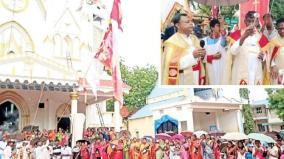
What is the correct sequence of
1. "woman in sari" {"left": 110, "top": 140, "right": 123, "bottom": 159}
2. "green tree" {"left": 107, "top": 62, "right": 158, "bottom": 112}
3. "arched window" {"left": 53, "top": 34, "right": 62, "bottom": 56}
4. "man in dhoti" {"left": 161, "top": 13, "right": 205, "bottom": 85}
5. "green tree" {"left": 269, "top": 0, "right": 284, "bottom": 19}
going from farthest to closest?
"green tree" {"left": 107, "top": 62, "right": 158, "bottom": 112} → "arched window" {"left": 53, "top": 34, "right": 62, "bottom": 56} → "green tree" {"left": 269, "top": 0, "right": 284, "bottom": 19} → "man in dhoti" {"left": 161, "top": 13, "right": 205, "bottom": 85} → "woman in sari" {"left": 110, "top": 140, "right": 123, "bottom": 159}

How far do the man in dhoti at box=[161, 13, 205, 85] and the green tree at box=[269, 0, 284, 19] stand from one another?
266 centimetres

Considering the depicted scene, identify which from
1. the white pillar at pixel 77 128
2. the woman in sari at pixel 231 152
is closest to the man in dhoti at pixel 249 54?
the woman in sari at pixel 231 152

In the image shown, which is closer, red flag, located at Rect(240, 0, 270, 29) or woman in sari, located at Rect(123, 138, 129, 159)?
woman in sari, located at Rect(123, 138, 129, 159)

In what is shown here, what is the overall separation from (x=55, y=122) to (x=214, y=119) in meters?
10.0

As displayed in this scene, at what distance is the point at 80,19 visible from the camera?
21.3 m

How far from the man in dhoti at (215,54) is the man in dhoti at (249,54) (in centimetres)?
35

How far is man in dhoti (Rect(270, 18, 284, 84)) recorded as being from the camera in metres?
13.6

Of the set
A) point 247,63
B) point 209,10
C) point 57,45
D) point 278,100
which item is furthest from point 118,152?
point 278,100

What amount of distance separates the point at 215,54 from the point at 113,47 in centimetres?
332

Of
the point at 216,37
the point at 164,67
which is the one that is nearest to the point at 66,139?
the point at 164,67

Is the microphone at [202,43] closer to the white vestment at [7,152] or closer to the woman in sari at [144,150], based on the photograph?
the woman in sari at [144,150]

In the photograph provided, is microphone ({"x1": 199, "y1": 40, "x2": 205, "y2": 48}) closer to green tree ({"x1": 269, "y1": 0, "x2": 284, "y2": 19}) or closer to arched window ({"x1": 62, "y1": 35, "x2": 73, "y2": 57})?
green tree ({"x1": 269, "y1": 0, "x2": 284, "y2": 19})

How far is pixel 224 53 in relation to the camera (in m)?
13.9

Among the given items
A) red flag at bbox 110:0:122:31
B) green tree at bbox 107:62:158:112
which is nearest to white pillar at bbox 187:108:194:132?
red flag at bbox 110:0:122:31
